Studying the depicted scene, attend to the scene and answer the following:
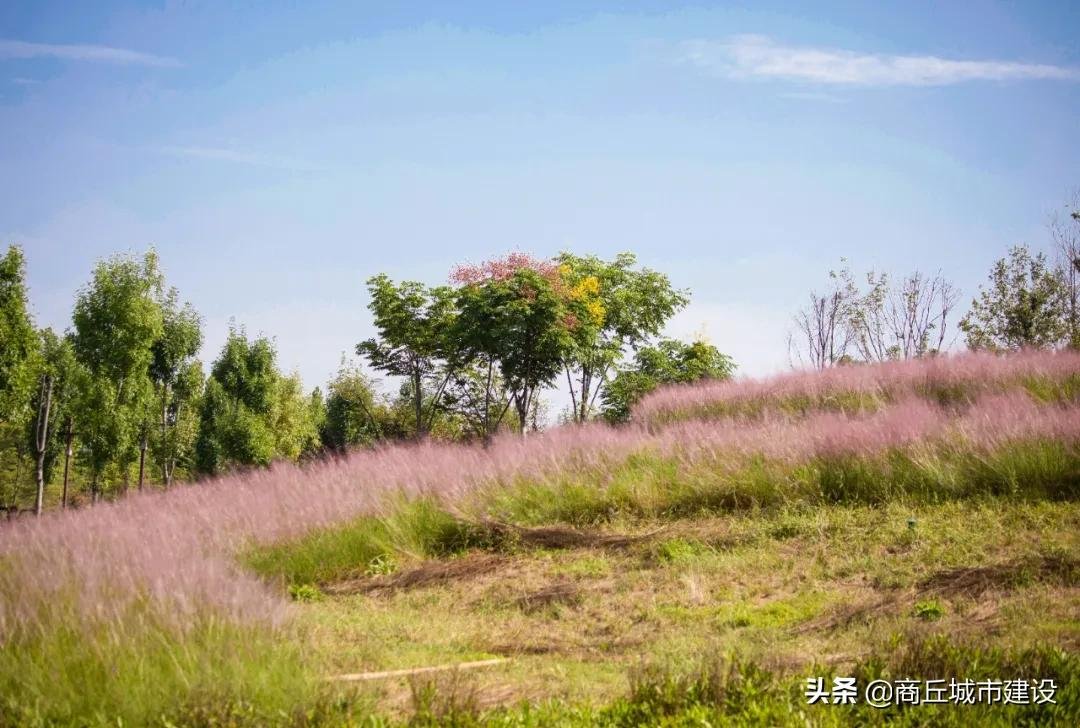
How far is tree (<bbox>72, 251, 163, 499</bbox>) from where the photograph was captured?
28.2 metres

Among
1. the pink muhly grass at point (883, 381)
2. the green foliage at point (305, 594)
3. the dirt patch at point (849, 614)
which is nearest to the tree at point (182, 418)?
the pink muhly grass at point (883, 381)

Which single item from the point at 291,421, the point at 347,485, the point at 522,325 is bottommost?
the point at 347,485

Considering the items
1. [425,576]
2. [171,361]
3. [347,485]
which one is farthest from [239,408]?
[425,576]

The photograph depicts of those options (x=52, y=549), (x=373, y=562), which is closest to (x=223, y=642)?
(x=52, y=549)

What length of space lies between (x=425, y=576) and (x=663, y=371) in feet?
73.4

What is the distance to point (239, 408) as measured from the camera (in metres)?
34.9

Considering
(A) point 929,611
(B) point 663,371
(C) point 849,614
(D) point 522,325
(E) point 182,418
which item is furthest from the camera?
(E) point 182,418

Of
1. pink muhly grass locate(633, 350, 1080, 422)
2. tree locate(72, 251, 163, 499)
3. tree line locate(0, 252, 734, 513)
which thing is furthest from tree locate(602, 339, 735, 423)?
tree locate(72, 251, 163, 499)

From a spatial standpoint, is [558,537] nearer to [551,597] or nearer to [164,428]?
[551,597]

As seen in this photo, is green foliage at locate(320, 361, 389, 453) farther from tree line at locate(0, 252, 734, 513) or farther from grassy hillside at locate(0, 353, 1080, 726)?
grassy hillside at locate(0, 353, 1080, 726)

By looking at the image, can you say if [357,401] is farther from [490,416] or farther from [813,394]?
[813,394]

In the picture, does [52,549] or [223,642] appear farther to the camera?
[52,549]

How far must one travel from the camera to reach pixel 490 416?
3800 centimetres

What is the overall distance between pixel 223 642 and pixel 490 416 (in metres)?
33.4
